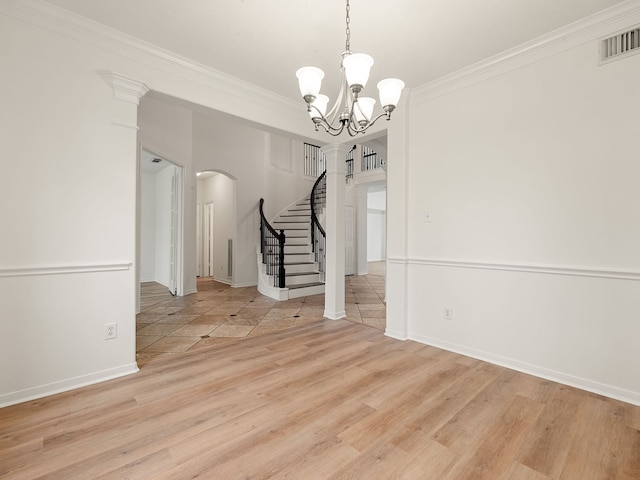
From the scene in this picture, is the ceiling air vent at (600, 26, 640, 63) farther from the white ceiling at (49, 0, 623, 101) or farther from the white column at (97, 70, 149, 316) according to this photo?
the white column at (97, 70, 149, 316)

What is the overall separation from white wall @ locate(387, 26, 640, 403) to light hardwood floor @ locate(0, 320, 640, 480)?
13.8 inches

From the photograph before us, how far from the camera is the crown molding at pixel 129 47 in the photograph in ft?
6.80

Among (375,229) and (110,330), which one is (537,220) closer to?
(110,330)

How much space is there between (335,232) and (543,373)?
2661 millimetres

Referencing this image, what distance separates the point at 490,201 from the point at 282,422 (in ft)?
8.25

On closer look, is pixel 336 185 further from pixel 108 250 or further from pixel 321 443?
pixel 321 443

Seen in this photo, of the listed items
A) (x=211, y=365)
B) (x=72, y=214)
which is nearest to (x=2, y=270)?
(x=72, y=214)

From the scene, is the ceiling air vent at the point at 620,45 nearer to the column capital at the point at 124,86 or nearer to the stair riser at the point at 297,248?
the column capital at the point at 124,86

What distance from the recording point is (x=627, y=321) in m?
2.12

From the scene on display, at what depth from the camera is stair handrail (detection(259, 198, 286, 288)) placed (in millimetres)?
5426

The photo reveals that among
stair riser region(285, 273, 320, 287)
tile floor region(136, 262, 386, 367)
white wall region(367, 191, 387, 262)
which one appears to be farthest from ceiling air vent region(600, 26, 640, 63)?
white wall region(367, 191, 387, 262)

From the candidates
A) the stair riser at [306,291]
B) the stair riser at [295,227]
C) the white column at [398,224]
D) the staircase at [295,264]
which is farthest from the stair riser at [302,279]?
the white column at [398,224]

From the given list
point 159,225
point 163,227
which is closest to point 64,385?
point 163,227

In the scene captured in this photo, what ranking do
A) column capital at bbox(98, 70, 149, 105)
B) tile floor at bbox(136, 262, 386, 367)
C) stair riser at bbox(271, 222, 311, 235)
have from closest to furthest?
1. column capital at bbox(98, 70, 149, 105)
2. tile floor at bbox(136, 262, 386, 367)
3. stair riser at bbox(271, 222, 311, 235)
